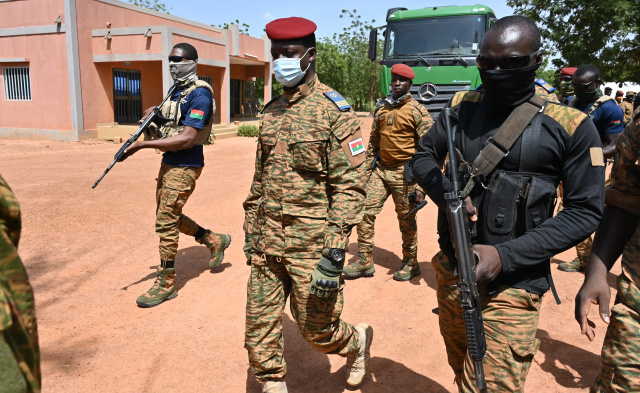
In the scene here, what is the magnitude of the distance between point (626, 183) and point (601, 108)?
3.92 metres

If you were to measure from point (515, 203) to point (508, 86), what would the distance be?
1.61 feet

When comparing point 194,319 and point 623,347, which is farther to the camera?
point 194,319

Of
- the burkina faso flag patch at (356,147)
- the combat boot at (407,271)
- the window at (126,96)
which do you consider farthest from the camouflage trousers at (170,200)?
the window at (126,96)

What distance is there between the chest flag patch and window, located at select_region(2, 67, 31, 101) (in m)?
19.9

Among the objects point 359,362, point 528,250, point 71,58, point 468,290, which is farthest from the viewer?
point 71,58

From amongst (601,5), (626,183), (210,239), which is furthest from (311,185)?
(601,5)

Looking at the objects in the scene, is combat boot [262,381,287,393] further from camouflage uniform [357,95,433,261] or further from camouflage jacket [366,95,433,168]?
camouflage jacket [366,95,433,168]

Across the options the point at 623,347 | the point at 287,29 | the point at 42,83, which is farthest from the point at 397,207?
the point at 42,83

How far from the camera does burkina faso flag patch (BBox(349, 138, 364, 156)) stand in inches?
109

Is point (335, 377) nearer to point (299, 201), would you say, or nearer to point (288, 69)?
point (299, 201)

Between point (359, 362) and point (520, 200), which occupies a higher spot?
point (520, 200)

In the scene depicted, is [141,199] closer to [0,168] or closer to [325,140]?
[0,168]

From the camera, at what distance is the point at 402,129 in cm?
521

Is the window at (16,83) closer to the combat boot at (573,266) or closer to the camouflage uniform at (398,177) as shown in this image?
the camouflage uniform at (398,177)
